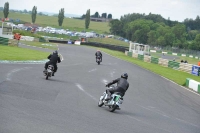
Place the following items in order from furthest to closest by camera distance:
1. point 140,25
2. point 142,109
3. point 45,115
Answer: point 140,25 < point 142,109 < point 45,115

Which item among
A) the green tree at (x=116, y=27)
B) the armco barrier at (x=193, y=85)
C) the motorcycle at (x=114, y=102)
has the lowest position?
the armco barrier at (x=193, y=85)

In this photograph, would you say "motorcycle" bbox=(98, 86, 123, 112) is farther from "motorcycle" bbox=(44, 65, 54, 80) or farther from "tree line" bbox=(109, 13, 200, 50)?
"tree line" bbox=(109, 13, 200, 50)

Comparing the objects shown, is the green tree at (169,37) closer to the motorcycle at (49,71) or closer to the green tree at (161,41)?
the green tree at (161,41)

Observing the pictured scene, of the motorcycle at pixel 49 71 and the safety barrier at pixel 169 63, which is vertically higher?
the motorcycle at pixel 49 71

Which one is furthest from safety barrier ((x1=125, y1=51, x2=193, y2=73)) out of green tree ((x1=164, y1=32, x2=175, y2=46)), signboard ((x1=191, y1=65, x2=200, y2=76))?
green tree ((x1=164, y1=32, x2=175, y2=46))

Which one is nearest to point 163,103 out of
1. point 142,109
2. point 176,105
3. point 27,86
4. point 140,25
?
point 176,105

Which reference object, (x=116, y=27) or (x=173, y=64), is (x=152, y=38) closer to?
(x=116, y=27)

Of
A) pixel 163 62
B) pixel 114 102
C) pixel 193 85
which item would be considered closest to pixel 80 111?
pixel 114 102

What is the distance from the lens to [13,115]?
11.5m

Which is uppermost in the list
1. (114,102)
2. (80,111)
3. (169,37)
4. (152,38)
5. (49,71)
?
(169,37)

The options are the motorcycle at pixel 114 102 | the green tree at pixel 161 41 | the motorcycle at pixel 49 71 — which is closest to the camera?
the motorcycle at pixel 114 102

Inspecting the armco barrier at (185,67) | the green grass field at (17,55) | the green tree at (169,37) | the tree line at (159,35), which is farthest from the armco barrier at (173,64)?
the green tree at (169,37)

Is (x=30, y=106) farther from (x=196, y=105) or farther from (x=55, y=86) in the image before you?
(x=196, y=105)

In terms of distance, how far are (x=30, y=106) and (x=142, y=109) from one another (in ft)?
18.6
